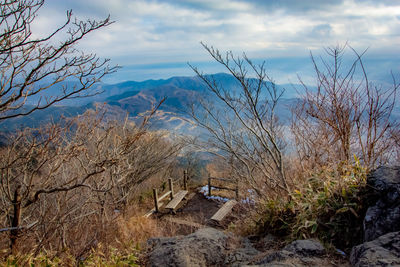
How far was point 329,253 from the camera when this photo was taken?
2.72m

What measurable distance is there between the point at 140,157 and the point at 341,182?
8.91 m

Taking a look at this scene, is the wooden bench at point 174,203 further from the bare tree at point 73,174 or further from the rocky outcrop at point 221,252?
the rocky outcrop at point 221,252

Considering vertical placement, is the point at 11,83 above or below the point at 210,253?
above

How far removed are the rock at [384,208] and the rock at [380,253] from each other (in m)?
0.32

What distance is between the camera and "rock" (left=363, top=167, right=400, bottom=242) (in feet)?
8.44

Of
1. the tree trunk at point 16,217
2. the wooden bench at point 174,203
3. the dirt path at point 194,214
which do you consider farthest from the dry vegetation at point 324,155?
the wooden bench at point 174,203

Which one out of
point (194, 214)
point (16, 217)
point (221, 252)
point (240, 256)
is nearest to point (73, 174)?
point (16, 217)

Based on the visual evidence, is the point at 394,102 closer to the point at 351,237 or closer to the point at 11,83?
the point at 351,237

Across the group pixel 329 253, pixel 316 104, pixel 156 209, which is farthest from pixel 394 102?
pixel 156 209

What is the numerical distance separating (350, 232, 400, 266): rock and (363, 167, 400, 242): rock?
317 mm

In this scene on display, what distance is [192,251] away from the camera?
3201 mm

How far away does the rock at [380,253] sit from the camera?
6.54 feet

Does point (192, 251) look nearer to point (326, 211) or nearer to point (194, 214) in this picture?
point (326, 211)

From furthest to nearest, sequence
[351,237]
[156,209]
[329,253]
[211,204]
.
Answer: [211,204]
[156,209]
[351,237]
[329,253]
